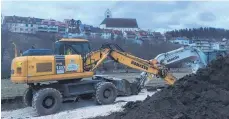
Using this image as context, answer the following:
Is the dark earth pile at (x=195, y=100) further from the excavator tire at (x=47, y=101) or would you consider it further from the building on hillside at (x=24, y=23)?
the building on hillside at (x=24, y=23)

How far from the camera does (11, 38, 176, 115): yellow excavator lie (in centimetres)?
1172

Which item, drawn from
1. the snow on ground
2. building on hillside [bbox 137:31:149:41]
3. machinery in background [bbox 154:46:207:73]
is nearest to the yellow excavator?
the snow on ground

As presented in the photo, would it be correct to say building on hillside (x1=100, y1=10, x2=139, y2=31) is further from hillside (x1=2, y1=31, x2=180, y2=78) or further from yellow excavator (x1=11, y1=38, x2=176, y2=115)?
yellow excavator (x1=11, y1=38, x2=176, y2=115)

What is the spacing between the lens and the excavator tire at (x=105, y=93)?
1302 cm

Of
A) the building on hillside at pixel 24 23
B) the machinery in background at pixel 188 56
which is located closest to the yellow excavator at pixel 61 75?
the machinery in background at pixel 188 56

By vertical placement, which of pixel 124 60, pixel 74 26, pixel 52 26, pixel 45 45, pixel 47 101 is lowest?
pixel 47 101

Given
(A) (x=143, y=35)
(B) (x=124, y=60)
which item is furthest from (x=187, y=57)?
(A) (x=143, y=35)

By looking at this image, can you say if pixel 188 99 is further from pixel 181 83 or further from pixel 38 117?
pixel 38 117

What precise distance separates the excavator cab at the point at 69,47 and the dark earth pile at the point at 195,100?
12.8 ft

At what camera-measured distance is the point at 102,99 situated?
13.1 metres

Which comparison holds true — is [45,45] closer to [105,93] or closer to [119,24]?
[105,93]

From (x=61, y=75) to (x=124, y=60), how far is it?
320 centimetres

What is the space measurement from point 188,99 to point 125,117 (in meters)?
1.52

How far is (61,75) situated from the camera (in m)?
12.4
